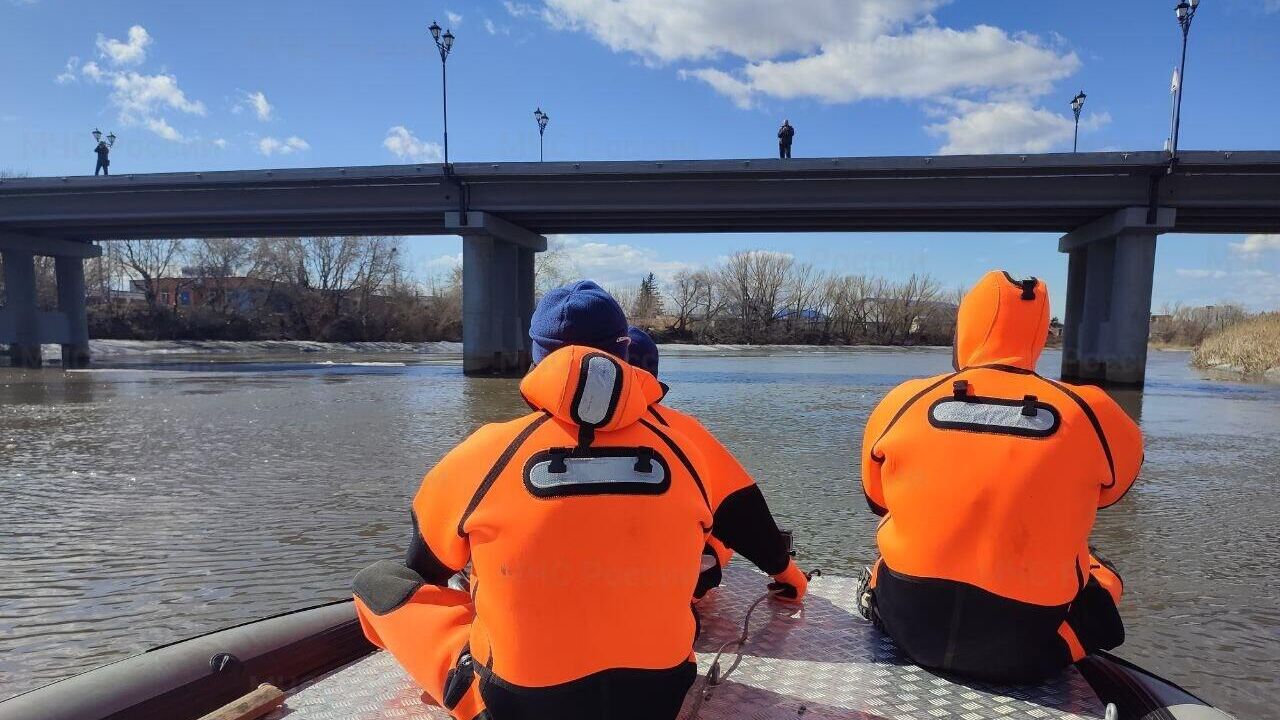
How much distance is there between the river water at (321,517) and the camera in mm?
3896

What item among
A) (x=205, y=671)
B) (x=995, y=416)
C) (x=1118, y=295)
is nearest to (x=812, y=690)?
(x=995, y=416)

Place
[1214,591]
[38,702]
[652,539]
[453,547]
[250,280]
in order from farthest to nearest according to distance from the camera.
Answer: [250,280], [1214,591], [38,702], [453,547], [652,539]

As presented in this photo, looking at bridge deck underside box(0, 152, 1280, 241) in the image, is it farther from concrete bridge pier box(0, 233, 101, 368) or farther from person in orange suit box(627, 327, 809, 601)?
person in orange suit box(627, 327, 809, 601)

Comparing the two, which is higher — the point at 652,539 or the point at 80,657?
the point at 652,539

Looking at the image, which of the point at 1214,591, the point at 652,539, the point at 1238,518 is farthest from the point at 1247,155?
the point at 652,539

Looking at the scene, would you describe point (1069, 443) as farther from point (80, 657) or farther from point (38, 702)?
point (80, 657)

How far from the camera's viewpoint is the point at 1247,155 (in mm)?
20672

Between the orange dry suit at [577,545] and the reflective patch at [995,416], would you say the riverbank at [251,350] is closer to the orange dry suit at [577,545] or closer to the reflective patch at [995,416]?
the reflective patch at [995,416]

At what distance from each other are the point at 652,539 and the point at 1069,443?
138 centimetres

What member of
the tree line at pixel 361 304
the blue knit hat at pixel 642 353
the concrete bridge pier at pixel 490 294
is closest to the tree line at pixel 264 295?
the tree line at pixel 361 304

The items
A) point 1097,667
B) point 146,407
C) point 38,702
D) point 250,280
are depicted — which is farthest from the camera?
point 250,280

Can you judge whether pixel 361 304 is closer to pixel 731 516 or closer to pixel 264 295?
pixel 264 295

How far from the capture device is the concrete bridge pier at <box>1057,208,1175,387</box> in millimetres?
22875

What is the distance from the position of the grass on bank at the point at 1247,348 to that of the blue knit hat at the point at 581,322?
3570cm
